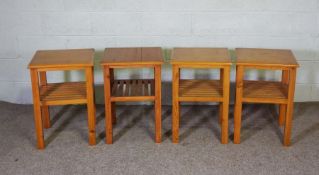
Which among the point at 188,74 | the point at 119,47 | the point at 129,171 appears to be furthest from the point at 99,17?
the point at 129,171

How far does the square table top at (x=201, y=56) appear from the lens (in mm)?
3311

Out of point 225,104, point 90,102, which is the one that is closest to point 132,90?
point 90,102

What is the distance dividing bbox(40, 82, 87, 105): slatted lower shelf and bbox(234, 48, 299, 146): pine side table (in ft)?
3.45

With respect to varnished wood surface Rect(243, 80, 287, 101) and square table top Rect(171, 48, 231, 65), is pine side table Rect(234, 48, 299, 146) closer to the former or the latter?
varnished wood surface Rect(243, 80, 287, 101)

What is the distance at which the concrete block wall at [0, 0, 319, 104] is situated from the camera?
12.7 ft

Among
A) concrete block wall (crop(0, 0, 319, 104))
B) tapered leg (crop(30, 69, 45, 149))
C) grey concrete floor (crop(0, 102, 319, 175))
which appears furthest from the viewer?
concrete block wall (crop(0, 0, 319, 104))

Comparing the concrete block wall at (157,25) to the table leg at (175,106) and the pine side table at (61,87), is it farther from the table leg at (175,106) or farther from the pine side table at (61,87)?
the table leg at (175,106)

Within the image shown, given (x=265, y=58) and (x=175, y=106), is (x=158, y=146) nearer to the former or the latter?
(x=175, y=106)

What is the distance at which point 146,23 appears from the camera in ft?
12.9

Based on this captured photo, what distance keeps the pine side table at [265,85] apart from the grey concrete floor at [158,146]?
181 millimetres

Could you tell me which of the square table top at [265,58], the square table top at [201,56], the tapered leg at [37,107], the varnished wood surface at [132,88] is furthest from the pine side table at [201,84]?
the tapered leg at [37,107]

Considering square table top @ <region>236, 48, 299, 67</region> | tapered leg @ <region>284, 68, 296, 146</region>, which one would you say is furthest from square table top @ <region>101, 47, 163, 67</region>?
tapered leg @ <region>284, 68, 296, 146</region>

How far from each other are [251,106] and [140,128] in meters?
1.00

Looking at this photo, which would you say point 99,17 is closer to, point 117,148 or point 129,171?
point 117,148
